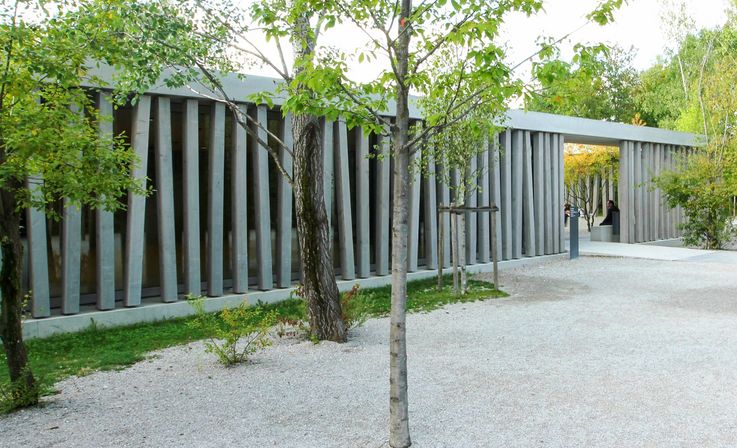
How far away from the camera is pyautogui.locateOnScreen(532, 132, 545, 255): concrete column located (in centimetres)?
1659

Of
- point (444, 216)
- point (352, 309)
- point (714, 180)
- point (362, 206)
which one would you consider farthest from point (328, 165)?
point (714, 180)

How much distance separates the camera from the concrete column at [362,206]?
40.8 ft

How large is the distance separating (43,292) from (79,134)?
185 inches

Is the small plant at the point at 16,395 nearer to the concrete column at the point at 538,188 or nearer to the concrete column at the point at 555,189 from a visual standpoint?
the concrete column at the point at 538,188

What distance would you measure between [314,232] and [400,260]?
3.42 m

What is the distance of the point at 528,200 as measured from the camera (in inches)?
637

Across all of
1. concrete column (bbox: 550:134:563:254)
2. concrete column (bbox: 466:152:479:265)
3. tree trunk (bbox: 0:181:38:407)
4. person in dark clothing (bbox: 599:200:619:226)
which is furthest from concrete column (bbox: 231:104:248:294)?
person in dark clothing (bbox: 599:200:619:226)

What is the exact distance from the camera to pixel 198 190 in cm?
1022

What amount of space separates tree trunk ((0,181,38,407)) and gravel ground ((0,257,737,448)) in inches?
10.0

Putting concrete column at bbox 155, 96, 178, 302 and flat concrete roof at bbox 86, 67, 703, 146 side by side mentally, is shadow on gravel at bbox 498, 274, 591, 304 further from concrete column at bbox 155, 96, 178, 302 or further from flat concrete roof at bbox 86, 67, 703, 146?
concrete column at bbox 155, 96, 178, 302

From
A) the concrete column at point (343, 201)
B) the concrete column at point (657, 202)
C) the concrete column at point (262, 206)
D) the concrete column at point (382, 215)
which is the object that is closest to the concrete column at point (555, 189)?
the concrete column at point (657, 202)

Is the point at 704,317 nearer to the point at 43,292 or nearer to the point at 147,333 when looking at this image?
the point at 147,333

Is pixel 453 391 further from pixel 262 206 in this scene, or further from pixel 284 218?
pixel 284 218

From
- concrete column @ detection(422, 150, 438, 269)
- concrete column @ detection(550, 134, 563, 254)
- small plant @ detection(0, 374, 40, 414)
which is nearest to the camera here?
small plant @ detection(0, 374, 40, 414)
